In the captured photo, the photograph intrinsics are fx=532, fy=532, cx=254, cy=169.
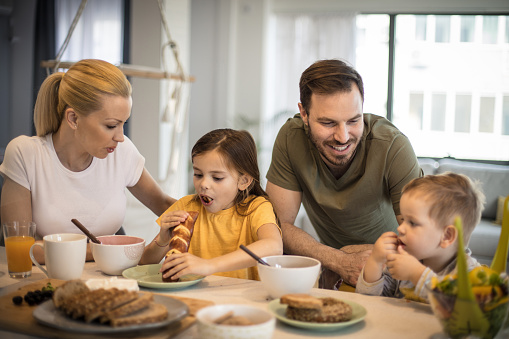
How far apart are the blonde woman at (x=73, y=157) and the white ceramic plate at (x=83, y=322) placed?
750 millimetres

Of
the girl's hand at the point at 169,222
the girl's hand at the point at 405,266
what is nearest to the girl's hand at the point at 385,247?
the girl's hand at the point at 405,266

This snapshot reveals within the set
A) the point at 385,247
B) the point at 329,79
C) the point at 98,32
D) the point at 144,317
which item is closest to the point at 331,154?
the point at 329,79

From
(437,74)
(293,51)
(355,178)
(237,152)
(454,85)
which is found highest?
(293,51)

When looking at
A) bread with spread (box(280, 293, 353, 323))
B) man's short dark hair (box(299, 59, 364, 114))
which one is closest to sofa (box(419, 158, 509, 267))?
man's short dark hair (box(299, 59, 364, 114))

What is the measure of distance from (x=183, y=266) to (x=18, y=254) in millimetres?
481

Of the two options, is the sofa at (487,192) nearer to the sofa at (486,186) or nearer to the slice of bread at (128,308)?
the sofa at (486,186)

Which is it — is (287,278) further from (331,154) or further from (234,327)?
(331,154)

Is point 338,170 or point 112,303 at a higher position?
point 338,170

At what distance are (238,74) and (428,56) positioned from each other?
91.5 inches

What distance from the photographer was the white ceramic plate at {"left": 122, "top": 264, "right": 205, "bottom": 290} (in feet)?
4.45

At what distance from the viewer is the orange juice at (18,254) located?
1.48m

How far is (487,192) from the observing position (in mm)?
5188

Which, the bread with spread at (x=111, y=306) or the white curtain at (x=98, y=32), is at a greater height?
the white curtain at (x=98, y=32)

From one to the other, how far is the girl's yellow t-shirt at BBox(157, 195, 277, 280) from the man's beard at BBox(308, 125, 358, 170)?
0.30m
